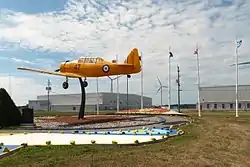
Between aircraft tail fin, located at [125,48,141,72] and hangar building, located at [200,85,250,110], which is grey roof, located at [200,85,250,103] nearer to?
hangar building, located at [200,85,250,110]

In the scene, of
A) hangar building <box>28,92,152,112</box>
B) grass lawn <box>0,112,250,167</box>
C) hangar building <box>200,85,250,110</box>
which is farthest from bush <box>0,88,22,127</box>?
hangar building <box>200,85,250,110</box>

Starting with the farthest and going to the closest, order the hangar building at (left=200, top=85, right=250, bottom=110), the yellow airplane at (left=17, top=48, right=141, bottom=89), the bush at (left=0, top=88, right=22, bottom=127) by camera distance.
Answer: the hangar building at (left=200, top=85, right=250, bottom=110)
the yellow airplane at (left=17, top=48, right=141, bottom=89)
the bush at (left=0, top=88, right=22, bottom=127)

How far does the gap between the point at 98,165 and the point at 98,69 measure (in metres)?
21.6

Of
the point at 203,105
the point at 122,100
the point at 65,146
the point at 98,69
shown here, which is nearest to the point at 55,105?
the point at 122,100

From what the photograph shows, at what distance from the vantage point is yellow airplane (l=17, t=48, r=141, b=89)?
31.5 metres

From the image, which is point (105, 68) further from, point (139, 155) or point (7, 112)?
point (139, 155)

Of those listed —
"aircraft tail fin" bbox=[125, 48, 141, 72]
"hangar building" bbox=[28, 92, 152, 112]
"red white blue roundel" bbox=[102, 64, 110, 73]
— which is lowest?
"hangar building" bbox=[28, 92, 152, 112]

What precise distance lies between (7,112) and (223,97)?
9707 centimetres

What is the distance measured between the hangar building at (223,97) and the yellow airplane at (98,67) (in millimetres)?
85148

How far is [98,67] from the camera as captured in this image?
31594mm

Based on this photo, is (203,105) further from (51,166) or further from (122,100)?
(51,166)

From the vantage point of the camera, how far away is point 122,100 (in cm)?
13025

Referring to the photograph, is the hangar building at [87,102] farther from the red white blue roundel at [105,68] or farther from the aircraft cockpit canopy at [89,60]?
the red white blue roundel at [105,68]

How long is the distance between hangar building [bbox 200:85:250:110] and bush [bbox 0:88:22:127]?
93.0 meters
